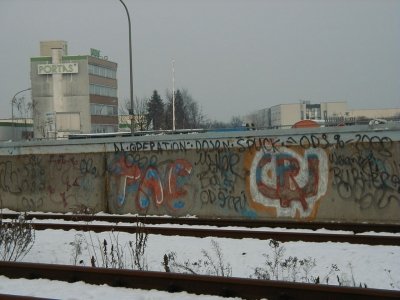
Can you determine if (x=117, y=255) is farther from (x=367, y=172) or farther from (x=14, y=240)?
(x=367, y=172)

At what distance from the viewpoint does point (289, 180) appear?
14.5 metres

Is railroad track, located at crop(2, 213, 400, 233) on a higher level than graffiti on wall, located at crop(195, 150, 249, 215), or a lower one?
lower

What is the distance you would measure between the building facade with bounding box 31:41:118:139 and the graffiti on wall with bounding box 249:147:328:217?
9803 centimetres

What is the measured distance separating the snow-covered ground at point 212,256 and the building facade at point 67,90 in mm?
100878

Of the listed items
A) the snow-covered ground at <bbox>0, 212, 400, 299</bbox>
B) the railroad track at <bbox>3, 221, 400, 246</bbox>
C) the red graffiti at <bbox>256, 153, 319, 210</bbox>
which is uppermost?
the red graffiti at <bbox>256, 153, 319, 210</bbox>

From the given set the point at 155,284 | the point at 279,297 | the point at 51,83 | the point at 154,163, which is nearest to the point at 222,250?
the point at 155,284

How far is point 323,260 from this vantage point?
9094 millimetres

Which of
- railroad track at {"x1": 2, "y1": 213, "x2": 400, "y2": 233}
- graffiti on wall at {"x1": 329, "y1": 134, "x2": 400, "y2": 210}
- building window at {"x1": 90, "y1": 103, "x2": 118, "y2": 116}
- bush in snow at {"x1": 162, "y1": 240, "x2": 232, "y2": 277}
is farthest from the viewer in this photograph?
building window at {"x1": 90, "y1": 103, "x2": 118, "y2": 116}

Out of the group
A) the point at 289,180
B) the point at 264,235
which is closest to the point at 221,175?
the point at 289,180

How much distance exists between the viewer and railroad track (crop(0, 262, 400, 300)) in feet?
20.5

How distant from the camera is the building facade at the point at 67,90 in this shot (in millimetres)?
111750

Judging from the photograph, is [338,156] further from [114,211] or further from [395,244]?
[114,211]

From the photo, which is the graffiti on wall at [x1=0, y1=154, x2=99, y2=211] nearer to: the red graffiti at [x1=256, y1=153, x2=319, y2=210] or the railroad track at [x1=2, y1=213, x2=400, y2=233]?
the railroad track at [x1=2, y1=213, x2=400, y2=233]

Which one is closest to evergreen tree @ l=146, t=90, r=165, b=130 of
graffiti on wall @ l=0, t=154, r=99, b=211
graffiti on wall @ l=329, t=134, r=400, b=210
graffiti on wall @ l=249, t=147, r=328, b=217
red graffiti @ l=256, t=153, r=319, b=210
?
graffiti on wall @ l=0, t=154, r=99, b=211
